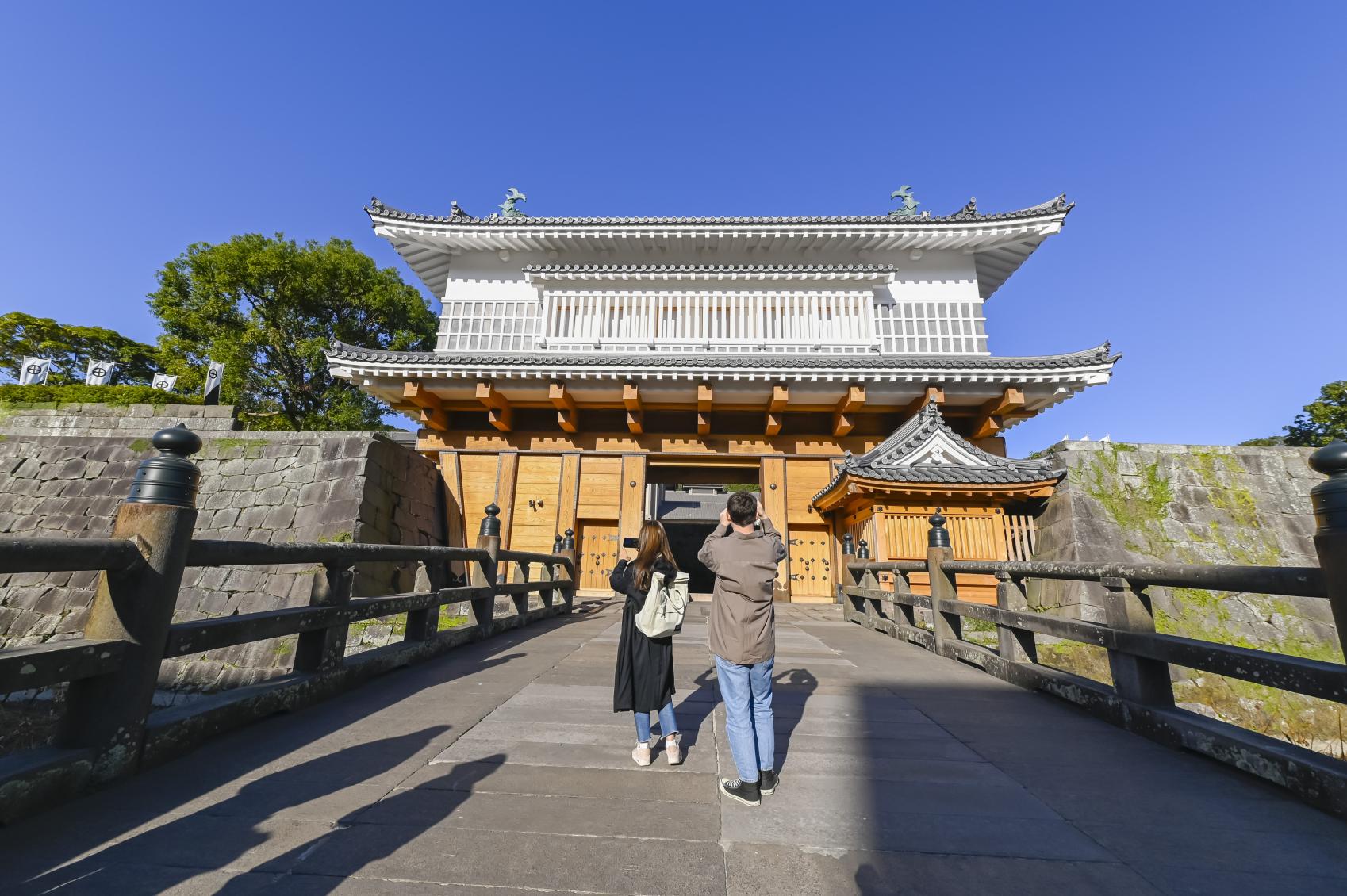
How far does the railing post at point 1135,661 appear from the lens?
3.29 metres

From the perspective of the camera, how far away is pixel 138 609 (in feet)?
7.78

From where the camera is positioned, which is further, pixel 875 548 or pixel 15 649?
pixel 875 548

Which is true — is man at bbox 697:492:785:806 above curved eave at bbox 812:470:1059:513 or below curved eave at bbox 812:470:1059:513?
below

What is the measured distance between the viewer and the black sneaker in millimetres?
2301

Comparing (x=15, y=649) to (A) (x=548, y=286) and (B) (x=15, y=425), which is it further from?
(B) (x=15, y=425)

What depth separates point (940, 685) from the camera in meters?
4.53

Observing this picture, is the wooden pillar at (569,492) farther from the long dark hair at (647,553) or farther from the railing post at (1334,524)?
the railing post at (1334,524)

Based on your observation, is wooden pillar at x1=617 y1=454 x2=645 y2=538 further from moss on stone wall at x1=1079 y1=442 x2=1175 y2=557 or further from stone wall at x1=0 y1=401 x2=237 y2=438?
moss on stone wall at x1=1079 y1=442 x2=1175 y2=557

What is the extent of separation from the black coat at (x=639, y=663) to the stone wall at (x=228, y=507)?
6.68m

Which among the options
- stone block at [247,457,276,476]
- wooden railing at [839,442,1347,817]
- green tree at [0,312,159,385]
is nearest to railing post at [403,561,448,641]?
wooden railing at [839,442,1347,817]

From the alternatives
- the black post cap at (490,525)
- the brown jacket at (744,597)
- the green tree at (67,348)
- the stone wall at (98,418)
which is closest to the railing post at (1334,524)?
the brown jacket at (744,597)

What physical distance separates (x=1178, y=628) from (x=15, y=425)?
2301 centimetres

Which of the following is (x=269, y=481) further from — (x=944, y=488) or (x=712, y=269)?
(x=944, y=488)

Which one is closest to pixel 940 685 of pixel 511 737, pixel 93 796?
pixel 511 737
